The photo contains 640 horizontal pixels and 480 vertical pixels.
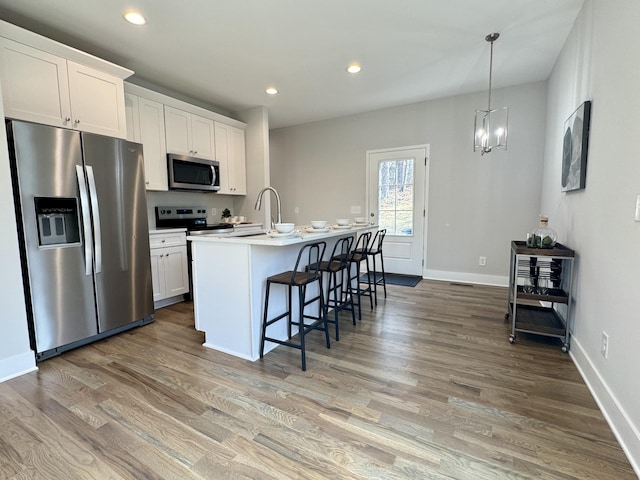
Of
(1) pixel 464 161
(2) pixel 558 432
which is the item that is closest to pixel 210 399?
(2) pixel 558 432

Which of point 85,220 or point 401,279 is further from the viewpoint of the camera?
point 401,279

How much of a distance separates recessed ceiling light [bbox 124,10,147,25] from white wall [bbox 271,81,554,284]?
3273mm

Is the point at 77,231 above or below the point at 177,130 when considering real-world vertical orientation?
below

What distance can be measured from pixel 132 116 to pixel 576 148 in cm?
425

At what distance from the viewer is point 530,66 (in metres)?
3.44

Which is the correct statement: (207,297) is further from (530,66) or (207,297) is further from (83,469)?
(530,66)

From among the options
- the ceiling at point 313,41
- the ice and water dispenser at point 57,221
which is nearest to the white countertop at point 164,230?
the ice and water dispenser at point 57,221

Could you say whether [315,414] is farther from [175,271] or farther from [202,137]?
[202,137]

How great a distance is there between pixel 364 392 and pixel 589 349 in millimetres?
1524

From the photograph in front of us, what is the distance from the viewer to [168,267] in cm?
353

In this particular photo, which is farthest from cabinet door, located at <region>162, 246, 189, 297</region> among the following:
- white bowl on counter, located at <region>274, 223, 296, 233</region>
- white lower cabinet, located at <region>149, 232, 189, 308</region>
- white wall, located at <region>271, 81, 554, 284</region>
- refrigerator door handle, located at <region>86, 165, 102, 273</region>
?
white wall, located at <region>271, 81, 554, 284</region>

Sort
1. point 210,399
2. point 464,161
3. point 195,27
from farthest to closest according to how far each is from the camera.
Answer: point 464,161
point 195,27
point 210,399

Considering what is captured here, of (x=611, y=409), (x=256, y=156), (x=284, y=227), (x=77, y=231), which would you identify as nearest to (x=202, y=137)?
(x=256, y=156)

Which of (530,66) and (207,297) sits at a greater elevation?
(530,66)
